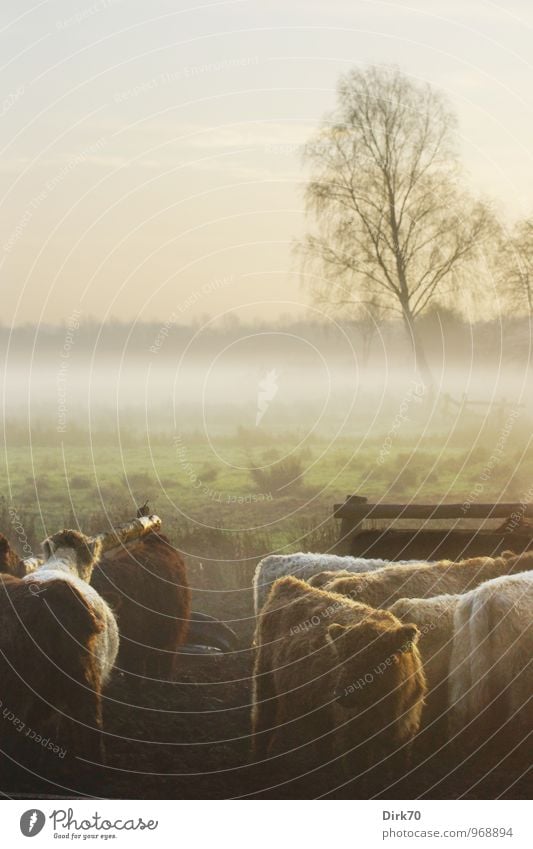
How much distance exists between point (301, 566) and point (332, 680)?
340 cm

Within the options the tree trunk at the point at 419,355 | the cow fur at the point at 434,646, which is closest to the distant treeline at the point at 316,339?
the tree trunk at the point at 419,355

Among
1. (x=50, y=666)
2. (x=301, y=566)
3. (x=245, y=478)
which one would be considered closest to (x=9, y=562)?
(x=50, y=666)

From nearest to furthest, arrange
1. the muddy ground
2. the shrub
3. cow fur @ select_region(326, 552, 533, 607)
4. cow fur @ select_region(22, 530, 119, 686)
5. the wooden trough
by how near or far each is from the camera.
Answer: the muddy ground → cow fur @ select_region(22, 530, 119, 686) → cow fur @ select_region(326, 552, 533, 607) → the wooden trough → the shrub

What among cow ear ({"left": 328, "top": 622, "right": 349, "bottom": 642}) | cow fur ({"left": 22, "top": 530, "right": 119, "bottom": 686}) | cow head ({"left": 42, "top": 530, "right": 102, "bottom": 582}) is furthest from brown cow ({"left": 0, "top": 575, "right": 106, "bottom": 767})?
cow ear ({"left": 328, "top": 622, "right": 349, "bottom": 642})

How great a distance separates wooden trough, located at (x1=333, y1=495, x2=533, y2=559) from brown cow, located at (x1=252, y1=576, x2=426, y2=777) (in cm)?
338

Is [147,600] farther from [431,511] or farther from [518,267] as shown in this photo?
[518,267]

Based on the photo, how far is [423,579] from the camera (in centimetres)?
1253

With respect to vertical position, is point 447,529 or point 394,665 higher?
point 447,529

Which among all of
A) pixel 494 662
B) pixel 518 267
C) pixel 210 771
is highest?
pixel 518 267

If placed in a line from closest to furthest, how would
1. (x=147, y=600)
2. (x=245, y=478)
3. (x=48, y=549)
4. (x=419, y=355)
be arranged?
(x=48, y=549) < (x=147, y=600) < (x=419, y=355) < (x=245, y=478)

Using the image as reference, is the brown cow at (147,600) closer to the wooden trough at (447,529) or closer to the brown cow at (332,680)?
the wooden trough at (447,529)

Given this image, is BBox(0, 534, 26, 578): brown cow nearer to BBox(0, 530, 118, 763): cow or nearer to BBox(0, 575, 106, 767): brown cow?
BBox(0, 530, 118, 763): cow

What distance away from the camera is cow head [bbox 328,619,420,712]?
9.70 metres

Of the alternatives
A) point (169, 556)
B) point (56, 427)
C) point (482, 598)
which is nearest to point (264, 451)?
point (56, 427)
